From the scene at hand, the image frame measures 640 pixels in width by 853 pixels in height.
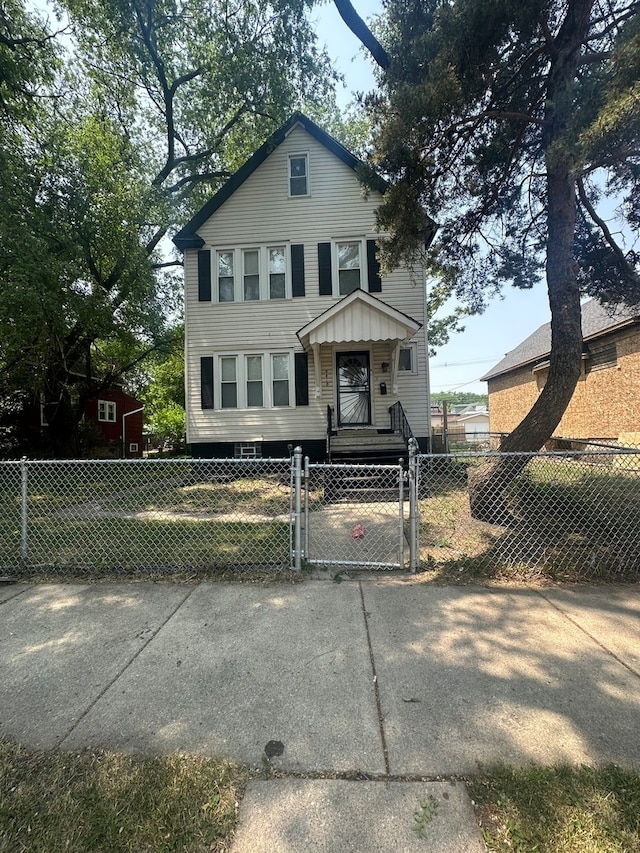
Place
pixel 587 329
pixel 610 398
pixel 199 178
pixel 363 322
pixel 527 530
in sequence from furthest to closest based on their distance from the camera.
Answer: pixel 199 178, pixel 587 329, pixel 610 398, pixel 363 322, pixel 527 530

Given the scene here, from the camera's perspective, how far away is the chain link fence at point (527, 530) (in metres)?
3.97

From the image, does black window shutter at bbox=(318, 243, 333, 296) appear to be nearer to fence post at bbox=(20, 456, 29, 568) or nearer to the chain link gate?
the chain link gate

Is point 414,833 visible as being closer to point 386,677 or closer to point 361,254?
point 386,677

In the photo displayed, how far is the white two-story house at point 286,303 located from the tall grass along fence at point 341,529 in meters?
3.49

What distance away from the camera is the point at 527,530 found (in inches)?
198

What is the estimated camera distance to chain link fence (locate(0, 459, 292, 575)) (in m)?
4.18

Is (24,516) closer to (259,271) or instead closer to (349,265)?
(259,271)

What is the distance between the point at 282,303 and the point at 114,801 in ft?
36.3

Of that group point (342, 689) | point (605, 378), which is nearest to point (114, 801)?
point (342, 689)

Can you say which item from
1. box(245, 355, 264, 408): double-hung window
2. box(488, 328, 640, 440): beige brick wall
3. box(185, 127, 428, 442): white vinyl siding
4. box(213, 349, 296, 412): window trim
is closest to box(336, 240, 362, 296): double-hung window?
box(185, 127, 428, 442): white vinyl siding

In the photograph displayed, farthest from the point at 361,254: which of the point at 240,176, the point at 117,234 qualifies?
the point at 117,234

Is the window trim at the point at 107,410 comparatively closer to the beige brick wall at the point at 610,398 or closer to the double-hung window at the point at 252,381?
the double-hung window at the point at 252,381

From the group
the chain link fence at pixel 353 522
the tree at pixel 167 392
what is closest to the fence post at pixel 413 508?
the chain link fence at pixel 353 522

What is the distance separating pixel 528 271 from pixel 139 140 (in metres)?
16.1
